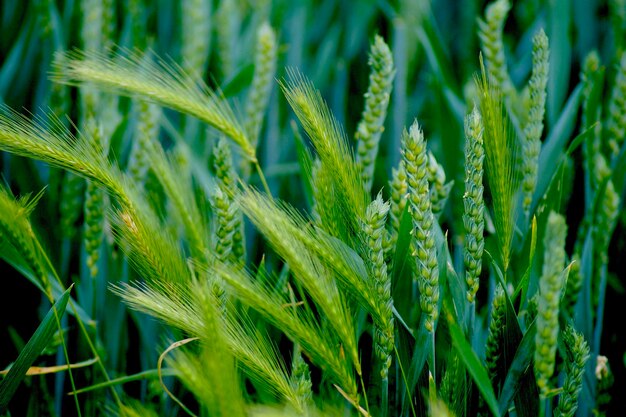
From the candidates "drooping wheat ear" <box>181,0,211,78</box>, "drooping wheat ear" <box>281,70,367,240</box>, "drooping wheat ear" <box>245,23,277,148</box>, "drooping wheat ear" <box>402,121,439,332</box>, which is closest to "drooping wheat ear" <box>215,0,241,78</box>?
"drooping wheat ear" <box>181,0,211,78</box>

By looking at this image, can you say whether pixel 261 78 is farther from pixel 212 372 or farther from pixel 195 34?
pixel 212 372

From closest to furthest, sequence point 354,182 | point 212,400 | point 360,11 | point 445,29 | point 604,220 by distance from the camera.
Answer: point 212,400 < point 354,182 < point 604,220 < point 360,11 < point 445,29

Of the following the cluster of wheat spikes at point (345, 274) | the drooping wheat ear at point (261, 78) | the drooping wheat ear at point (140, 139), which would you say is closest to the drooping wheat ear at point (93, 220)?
the cluster of wheat spikes at point (345, 274)

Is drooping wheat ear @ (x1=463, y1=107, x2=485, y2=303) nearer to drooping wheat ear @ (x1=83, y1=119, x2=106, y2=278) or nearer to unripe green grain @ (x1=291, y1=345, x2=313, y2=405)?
unripe green grain @ (x1=291, y1=345, x2=313, y2=405)

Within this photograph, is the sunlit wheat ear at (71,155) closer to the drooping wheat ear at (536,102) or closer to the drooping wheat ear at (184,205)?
the drooping wheat ear at (184,205)

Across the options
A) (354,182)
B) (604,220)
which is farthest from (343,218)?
(604,220)

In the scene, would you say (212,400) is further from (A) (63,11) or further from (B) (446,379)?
(A) (63,11)

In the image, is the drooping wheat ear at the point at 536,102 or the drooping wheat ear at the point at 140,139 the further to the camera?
the drooping wheat ear at the point at 140,139
